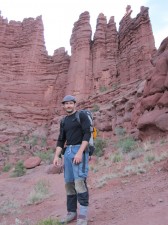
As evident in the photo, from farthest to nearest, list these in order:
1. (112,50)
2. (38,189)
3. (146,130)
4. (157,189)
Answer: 1. (112,50)
2. (146,130)
3. (38,189)
4. (157,189)

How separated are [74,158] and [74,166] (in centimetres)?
13

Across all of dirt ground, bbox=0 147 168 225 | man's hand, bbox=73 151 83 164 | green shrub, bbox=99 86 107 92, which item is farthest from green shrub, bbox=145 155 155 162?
green shrub, bbox=99 86 107 92

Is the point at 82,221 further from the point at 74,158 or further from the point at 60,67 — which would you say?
the point at 60,67

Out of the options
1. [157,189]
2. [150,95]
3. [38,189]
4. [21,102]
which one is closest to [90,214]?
[157,189]

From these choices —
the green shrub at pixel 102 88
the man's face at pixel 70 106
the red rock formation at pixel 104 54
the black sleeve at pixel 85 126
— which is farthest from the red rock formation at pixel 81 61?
the black sleeve at pixel 85 126

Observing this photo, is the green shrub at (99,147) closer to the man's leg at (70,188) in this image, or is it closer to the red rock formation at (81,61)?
the man's leg at (70,188)

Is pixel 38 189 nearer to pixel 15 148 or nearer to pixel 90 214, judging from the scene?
pixel 90 214

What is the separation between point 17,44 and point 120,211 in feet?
126

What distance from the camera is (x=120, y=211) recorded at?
4.39 meters

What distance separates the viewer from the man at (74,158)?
13.4 feet

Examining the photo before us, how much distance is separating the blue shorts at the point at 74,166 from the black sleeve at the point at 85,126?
22cm

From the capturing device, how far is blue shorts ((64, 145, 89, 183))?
13.5 ft

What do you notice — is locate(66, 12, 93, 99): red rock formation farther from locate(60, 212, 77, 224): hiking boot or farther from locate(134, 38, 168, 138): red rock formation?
locate(60, 212, 77, 224): hiking boot

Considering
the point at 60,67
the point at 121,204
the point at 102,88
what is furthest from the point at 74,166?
the point at 60,67
